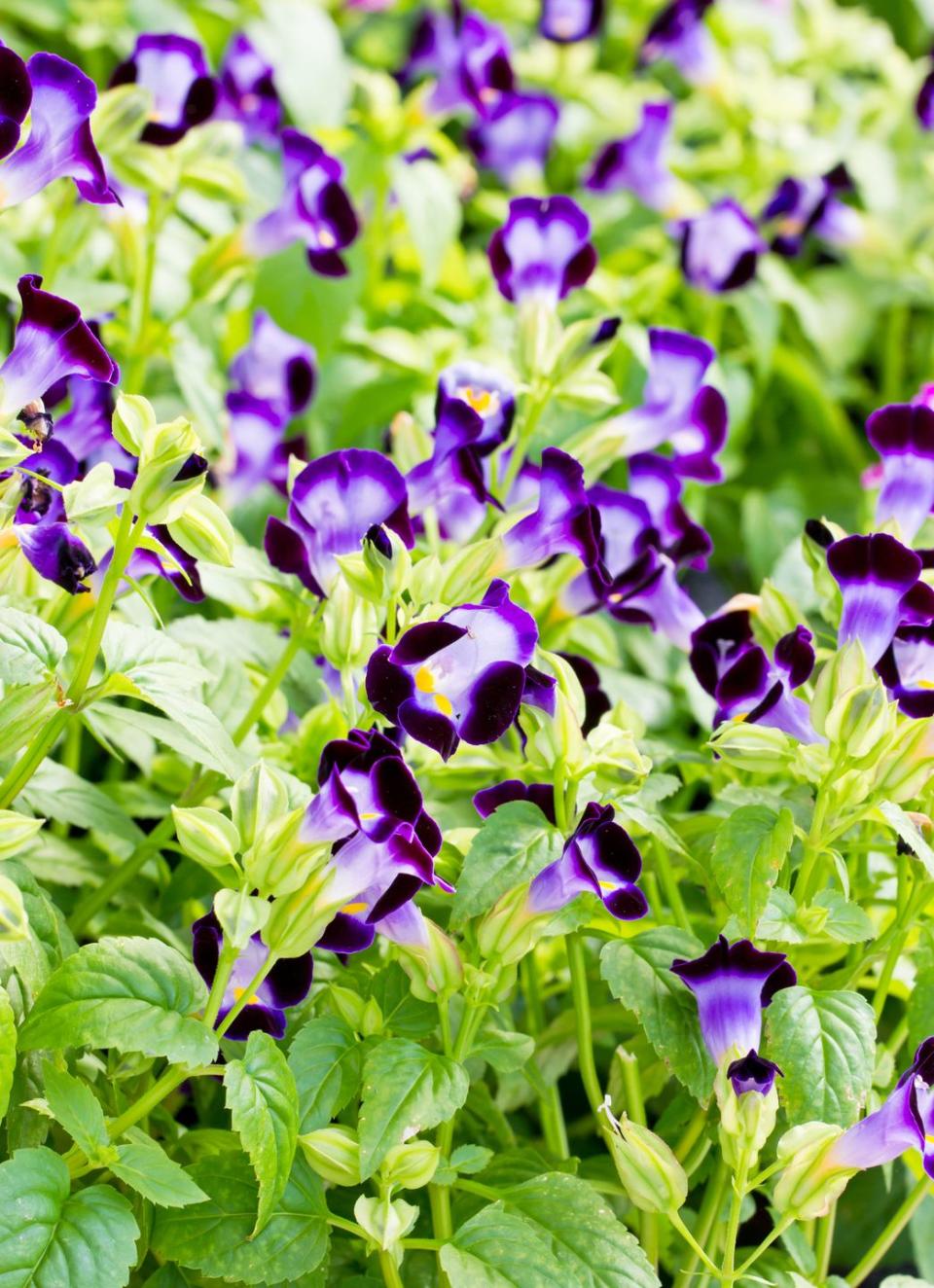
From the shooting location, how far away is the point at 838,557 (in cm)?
108

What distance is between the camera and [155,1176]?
922 mm

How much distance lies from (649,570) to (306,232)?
1.74 ft

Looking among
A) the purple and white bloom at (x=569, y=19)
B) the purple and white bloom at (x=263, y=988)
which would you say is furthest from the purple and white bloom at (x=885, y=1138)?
the purple and white bloom at (x=569, y=19)

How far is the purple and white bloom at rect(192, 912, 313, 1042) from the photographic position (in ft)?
3.37

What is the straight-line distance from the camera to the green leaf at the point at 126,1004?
90 cm

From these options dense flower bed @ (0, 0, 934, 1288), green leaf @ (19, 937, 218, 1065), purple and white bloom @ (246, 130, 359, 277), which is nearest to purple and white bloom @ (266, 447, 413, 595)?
dense flower bed @ (0, 0, 934, 1288)

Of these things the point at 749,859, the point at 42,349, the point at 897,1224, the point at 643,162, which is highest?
the point at 42,349

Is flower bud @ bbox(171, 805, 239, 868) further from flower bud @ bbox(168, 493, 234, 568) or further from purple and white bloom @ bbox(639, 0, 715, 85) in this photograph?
purple and white bloom @ bbox(639, 0, 715, 85)

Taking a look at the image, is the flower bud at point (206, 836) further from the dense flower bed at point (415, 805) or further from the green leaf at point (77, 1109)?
the green leaf at point (77, 1109)

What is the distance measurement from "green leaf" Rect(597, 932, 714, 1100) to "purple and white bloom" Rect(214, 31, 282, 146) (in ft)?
4.12

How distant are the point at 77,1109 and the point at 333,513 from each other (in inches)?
16.4

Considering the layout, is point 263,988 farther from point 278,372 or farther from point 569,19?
point 569,19

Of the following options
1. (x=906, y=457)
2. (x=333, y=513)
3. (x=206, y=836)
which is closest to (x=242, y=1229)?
(x=206, y=836)

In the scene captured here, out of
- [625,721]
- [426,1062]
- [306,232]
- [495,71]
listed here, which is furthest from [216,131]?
[426,1062]
